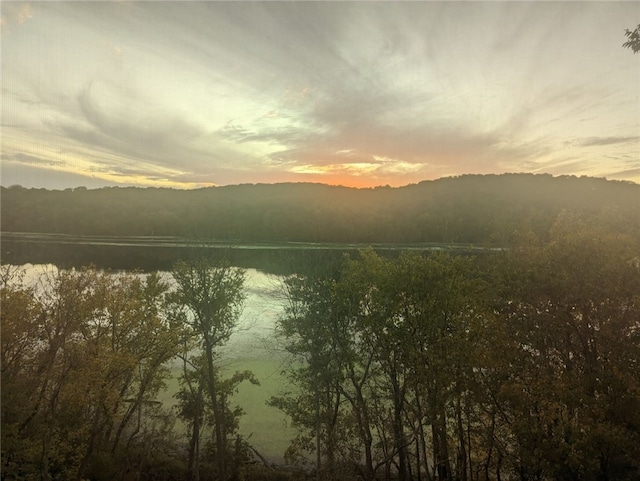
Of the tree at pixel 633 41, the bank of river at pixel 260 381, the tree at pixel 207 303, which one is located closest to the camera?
the tree at pixel 633 41

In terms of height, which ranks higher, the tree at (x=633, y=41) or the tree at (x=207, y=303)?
the tree at (x=633, y=41)

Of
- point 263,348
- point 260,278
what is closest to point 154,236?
point 260,278

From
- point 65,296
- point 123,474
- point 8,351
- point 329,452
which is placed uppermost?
point 65,296

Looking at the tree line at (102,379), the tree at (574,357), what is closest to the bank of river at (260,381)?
the tree line at (102,379)

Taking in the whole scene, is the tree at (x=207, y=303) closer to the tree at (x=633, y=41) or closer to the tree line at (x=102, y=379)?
the tree line at (x=102, y=379)

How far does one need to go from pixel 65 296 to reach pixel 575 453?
2173 cm

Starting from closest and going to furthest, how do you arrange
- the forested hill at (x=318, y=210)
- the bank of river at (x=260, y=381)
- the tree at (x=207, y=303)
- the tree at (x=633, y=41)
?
the tree at (x=633, y=41), the tree at (x=207, y=303), the bank of river at (x=260, y=381), the forested hill at (x=318, y=210)

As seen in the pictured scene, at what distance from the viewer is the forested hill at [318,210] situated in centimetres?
11146

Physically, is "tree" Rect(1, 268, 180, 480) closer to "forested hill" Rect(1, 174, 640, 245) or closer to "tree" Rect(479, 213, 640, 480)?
"tree" Rect(479, 213, 640, 480)

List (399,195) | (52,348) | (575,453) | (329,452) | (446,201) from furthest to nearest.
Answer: (399,195)
(446,201)
(329,452)
(52,348)
(575,453)

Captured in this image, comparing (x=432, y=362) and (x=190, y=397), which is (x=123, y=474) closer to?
(x=190, y=397)

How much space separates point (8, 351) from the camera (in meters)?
16.6

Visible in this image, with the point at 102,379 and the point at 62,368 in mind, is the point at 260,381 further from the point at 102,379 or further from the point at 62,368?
the point at 62,368

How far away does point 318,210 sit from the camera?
140 metres
